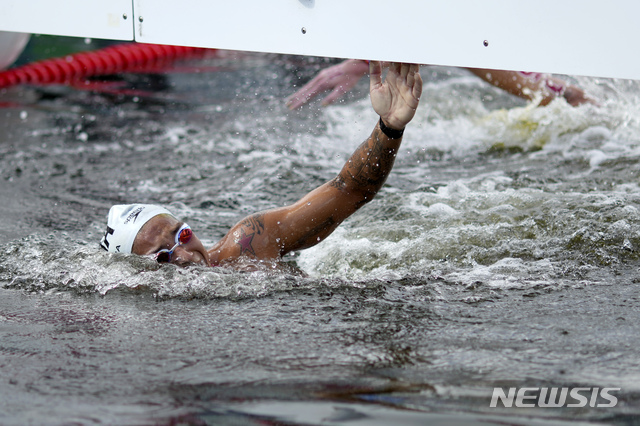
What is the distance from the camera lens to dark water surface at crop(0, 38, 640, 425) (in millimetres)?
1883

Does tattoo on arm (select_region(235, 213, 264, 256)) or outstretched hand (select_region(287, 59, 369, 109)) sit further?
outstretched hand (select_region(287, 59, 369, 109))

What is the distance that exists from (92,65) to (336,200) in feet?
20.7

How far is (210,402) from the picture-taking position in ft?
6.00

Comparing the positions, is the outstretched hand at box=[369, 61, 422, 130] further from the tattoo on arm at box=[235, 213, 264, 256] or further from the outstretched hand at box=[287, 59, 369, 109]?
the outstretched hand at box=[287, 59, 369, 109]

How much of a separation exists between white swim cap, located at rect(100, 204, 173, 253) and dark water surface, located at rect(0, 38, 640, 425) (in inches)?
2.7

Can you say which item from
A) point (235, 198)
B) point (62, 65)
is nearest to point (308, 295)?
point (235, 198)

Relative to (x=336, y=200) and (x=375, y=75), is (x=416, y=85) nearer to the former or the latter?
(x=375, y=75)

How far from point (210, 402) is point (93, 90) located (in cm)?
692

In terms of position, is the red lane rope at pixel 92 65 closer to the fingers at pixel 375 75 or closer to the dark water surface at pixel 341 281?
the dark water surface at pixel 341 281

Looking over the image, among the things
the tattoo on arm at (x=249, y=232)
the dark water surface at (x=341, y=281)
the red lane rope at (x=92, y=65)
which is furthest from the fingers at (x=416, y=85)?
the red lane rope at (x=92, y=65)

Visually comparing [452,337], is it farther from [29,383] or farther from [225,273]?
[29,383]

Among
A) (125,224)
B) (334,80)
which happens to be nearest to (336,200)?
(125,224)

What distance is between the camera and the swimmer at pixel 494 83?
5.02 m

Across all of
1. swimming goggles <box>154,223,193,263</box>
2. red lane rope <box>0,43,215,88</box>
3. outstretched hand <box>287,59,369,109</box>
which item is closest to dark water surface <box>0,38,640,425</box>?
swimming goggles <box>154,223,193,263</box>
